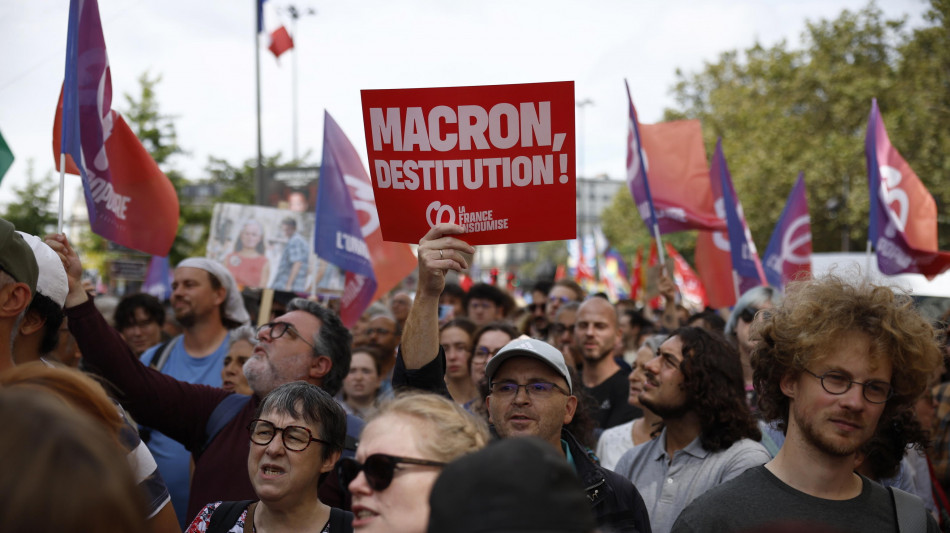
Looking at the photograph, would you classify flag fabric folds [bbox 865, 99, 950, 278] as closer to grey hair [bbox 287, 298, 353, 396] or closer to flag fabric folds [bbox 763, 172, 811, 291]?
flag fabric folds [bbox 763, 172, 811, 291]

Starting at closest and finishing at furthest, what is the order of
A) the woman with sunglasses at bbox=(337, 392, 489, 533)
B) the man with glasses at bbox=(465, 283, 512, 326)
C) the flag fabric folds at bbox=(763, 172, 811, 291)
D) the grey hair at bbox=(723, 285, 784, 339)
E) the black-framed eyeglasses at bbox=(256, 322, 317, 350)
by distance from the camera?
the woman with sunglasses at bbox=(337, 392, 489, 533) → the black-framed eyeglasses at bbox=(256, 322, 317, 350) → the grey hair at bbox=(723, 285, 784, 339) → the man with glasses at bbox=(465, 283, 512, 326) → the flag fabric folds at bbox=(763, 172, 811, 291)

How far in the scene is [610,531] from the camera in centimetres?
313

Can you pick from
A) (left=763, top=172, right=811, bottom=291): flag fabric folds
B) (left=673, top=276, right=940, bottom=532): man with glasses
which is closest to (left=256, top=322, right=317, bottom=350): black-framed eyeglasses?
(left=673, top=276, right=940, bottom=532): man with glasses

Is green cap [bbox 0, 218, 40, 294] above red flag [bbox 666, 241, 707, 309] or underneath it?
above

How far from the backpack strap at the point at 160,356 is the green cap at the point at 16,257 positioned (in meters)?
2.75

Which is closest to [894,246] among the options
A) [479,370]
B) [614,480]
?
[479,370]

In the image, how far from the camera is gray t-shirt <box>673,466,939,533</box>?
2527mm

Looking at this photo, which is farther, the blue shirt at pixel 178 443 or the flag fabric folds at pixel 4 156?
the flag fabric folds at pixel 4 156

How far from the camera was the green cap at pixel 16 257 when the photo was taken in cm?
260

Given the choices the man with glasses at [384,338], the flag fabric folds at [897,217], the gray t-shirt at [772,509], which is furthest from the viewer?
the flag fabric folds at [897,217]

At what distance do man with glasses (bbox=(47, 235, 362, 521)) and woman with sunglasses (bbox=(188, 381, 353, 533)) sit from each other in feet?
0.93

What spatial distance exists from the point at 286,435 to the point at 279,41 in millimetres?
16895

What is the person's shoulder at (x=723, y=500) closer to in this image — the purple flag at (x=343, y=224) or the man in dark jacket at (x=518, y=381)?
the man in dark jacket at (x=518, y=381)

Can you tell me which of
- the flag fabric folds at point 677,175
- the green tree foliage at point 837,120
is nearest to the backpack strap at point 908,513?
the flag fabric folds at point 677,175
